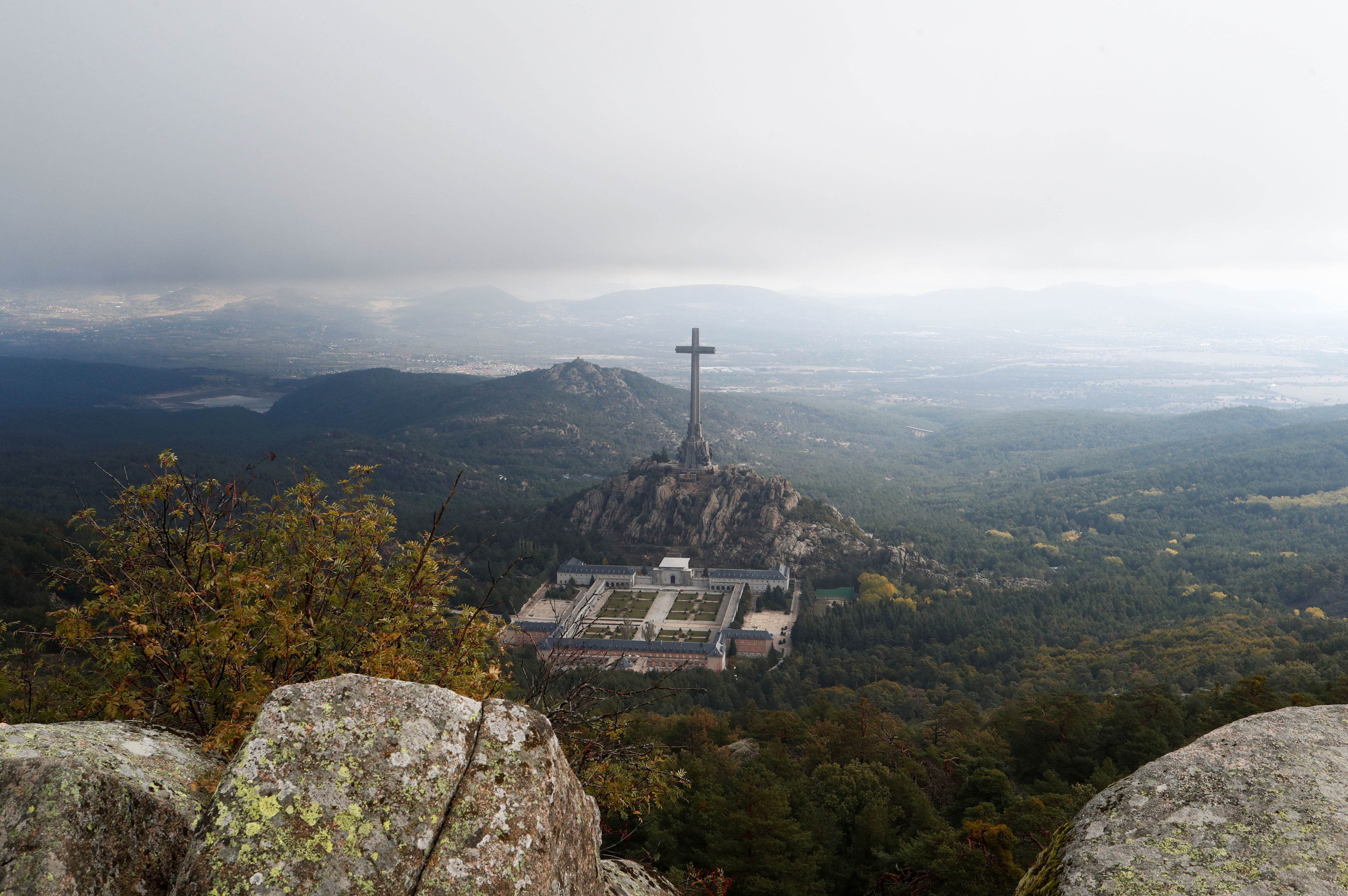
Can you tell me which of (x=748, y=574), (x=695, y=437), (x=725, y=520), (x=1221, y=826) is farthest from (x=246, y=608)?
(x=695, y=437)

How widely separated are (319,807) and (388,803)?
453mm

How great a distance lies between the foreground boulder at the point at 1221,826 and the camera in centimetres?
472

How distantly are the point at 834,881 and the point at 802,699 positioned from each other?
121ft

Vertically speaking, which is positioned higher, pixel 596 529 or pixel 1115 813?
pixel 1115 813

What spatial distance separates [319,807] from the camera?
17.1 ft

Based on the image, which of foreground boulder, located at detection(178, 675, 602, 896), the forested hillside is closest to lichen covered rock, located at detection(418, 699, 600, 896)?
foreground boulder, located at detection(178, 675, 602, 896)

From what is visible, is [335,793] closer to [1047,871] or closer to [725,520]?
[1047,871]

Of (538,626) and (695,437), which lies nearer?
(538,626)

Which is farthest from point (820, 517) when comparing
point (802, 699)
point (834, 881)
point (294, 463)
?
point (294, 463)

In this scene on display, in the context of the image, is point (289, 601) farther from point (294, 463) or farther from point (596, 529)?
point (596, 529)

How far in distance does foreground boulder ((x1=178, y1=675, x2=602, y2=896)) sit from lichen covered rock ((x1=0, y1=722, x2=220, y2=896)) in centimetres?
101

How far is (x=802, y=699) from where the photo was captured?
5600cm

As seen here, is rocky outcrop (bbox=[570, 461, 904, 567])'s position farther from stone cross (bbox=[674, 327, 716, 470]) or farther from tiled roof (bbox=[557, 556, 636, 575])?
tiled roof (bbox=[557, 556, 636, 575])

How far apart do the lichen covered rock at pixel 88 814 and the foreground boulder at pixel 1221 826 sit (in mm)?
6528
